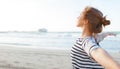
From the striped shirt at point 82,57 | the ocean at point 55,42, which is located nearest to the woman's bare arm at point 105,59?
the striped shirt at point 82,57

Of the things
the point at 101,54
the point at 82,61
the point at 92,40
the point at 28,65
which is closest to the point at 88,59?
the point at 82,61

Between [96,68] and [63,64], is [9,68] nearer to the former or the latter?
[63,64]

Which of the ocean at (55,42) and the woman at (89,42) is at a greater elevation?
the woman at (89,42)

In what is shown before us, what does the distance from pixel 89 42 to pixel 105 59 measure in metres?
0.38

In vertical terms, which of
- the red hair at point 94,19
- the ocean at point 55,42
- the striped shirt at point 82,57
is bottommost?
the ocean at point 55,42

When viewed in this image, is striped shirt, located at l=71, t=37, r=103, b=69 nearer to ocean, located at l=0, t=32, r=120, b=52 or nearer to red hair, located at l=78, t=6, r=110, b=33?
red hair, located at l=78, t=6, r=110, b=33

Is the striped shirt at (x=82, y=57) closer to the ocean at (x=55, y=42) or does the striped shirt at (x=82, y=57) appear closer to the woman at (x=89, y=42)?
the woman at (x=89, y=42)

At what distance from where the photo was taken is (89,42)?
2674mm

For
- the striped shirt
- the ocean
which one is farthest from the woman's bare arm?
the ocean

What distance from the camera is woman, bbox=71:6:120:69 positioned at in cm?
251

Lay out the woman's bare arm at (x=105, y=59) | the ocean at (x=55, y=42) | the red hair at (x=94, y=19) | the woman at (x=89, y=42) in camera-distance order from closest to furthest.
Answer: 1. the woman's bare arm at (x=105, y=59)
2. the woman at (x=89, y=42)
3. the red hair at (x=94, y=19)
4. the ocean at (x=55, y=42)

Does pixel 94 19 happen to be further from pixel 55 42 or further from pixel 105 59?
pixel 55 42

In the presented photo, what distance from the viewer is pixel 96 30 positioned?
280 cm

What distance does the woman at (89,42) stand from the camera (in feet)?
8.25
